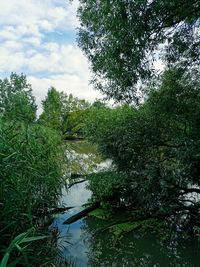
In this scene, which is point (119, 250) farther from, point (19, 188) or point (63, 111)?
point (63, 111)

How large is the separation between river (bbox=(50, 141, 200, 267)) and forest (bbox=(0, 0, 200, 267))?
0.37 m

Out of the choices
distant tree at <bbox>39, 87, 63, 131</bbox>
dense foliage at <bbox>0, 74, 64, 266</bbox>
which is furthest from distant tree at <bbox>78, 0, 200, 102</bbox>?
distant tree at <bbox>39, 87, 63, 131</bbox>

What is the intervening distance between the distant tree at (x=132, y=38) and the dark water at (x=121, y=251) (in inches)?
123

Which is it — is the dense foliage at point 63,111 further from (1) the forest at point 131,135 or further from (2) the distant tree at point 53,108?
(1) the forest at point 131,135

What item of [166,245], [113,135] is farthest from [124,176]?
[166,245]

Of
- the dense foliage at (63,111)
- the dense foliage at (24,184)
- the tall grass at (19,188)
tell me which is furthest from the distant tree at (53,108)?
the tall grass at (19,188)

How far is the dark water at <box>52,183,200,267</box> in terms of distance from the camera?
6.23 m

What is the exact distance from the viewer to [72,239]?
24.2 feet

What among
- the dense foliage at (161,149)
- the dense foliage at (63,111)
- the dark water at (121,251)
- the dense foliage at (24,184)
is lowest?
the dark water at (121,251)

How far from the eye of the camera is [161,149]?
327 inches

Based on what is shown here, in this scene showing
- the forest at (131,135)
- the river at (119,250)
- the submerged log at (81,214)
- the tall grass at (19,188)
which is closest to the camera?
the tall grass at (19,188)

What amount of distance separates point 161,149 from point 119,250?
2.88 metres

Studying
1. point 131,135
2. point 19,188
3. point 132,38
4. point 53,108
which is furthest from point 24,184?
point 53,108

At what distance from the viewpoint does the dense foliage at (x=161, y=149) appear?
6.90 metres
